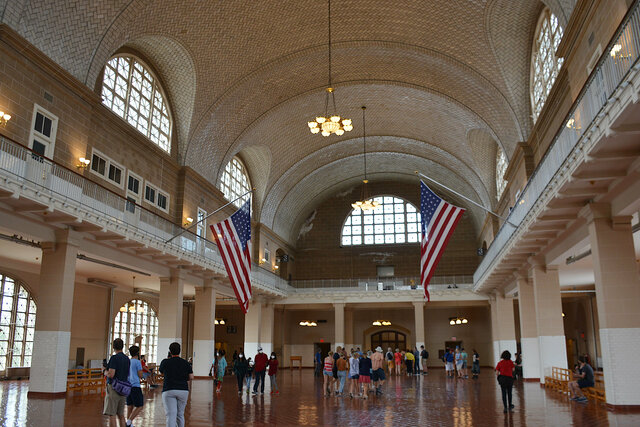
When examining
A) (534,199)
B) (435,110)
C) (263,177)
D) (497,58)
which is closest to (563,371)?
(534,199)

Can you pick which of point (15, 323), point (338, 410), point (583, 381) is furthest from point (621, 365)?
point (15, 323)

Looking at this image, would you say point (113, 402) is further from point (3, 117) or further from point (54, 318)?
point (3, 117)

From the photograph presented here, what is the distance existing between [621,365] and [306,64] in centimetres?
1847

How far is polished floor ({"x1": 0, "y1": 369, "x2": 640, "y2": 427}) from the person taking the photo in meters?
10.4

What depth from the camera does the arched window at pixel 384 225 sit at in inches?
1689

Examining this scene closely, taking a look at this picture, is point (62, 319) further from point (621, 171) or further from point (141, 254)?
point (621, 171)

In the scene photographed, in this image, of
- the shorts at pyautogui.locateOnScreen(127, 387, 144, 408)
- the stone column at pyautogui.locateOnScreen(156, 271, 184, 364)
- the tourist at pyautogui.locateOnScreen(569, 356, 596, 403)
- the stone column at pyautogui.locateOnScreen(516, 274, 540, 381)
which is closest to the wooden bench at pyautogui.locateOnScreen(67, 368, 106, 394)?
the stone column at pyautogui.locateOnScreen(156, 271, 184, 364)

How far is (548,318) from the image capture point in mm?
19031

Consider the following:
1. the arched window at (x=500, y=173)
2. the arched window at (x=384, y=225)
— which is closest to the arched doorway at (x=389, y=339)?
the arched window at (x=384, y=225)

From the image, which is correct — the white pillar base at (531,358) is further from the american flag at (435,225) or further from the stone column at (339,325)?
the stone column at (339,325)

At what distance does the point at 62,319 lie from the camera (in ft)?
50.3

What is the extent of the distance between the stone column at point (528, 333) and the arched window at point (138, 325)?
1861cm

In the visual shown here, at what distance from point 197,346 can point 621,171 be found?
19.8 m

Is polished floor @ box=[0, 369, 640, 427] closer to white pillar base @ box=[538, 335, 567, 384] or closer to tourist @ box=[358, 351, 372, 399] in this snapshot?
tourist @ box=[358, 351, 372, 399]
